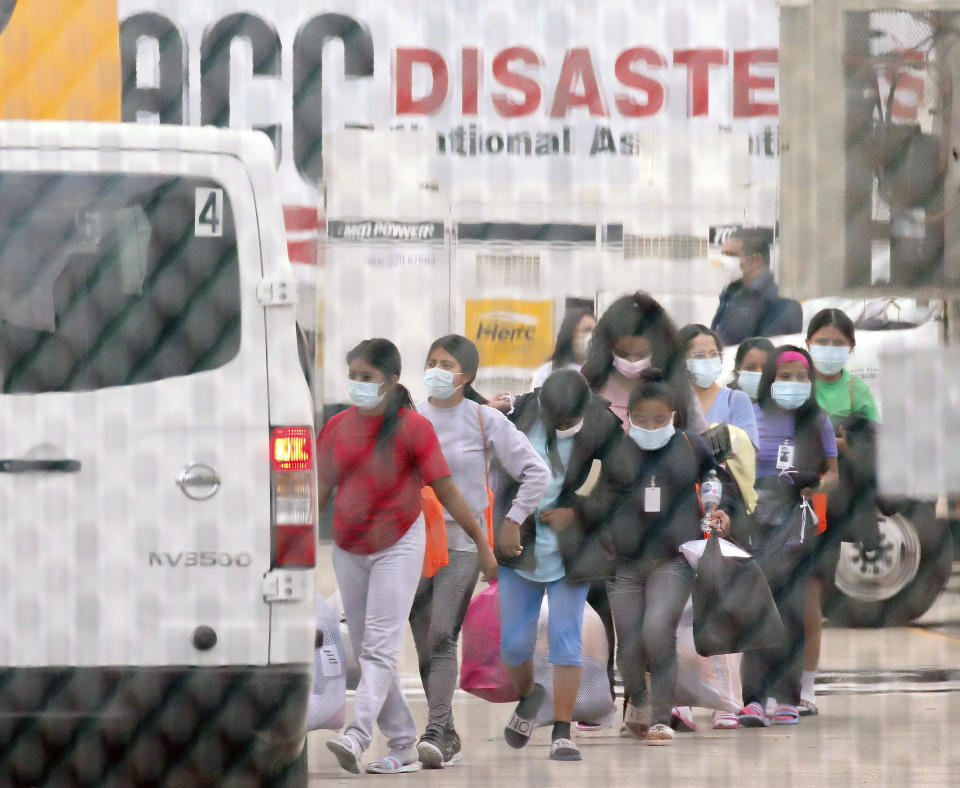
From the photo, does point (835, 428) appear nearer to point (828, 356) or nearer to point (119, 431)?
point (828, 356)

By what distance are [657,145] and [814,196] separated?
10643 mm

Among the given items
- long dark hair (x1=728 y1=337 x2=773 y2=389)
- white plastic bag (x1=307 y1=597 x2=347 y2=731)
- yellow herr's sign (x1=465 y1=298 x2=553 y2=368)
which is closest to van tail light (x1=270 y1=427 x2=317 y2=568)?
white plastic bag (x1=307 y1=597 x2=347 y2=731)

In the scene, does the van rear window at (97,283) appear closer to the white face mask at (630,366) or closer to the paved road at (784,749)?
the paved road at (784,749)

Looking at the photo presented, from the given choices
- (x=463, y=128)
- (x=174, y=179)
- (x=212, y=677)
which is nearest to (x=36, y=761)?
(x=212, y=677)

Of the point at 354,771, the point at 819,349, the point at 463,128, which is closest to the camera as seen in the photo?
the point at 354,771

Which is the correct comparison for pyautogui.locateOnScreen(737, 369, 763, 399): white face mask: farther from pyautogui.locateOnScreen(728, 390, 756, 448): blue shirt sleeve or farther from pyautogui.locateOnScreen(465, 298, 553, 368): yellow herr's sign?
pyautogui.locateOnScreen(465, 298, 553, 368): yellow herr's sign

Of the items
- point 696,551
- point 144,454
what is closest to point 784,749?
point 696,551

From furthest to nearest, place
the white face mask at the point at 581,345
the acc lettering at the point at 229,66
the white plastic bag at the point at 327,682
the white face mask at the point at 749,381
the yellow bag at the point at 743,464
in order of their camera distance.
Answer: the acc lettering at the point at 229,66 < the white face mask at the point at 749,381 < the white face mask at the point at 581,345 < the yellow bag at the point at 743,464 < the white plastic bag at the point at 327,682

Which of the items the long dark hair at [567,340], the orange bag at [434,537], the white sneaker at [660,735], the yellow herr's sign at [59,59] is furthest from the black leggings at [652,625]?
the yellow herr's sign at [59,59]

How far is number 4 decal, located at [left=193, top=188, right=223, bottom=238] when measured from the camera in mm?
3902

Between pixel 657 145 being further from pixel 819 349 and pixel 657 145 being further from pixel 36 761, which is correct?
pixel 36 761

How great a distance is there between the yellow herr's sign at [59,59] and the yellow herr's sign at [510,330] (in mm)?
7151

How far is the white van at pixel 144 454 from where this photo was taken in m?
3.79

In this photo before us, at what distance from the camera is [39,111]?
5.40m
